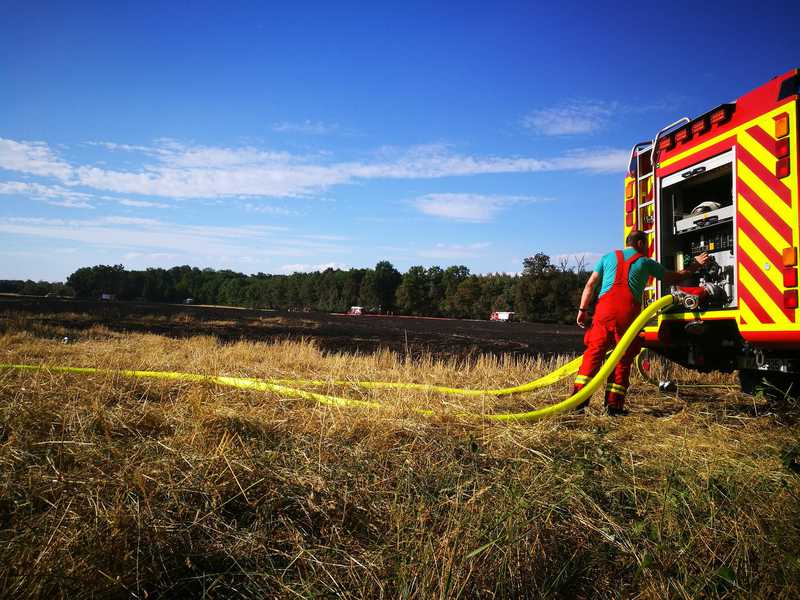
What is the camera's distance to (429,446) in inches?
120

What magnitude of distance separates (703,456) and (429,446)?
5.91 ft

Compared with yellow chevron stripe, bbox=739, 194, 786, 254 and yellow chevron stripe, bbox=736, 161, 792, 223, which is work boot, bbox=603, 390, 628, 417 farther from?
yellow chevron stripe, bbox=736, 161, 792, 223

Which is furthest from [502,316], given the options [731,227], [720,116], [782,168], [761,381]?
[782,168]

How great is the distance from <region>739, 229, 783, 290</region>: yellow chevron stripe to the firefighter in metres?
0.45

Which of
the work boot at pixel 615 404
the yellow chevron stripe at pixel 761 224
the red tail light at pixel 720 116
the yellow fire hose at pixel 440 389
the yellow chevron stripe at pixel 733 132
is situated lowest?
the work boot at pixel 615 404

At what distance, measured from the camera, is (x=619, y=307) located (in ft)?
15.3

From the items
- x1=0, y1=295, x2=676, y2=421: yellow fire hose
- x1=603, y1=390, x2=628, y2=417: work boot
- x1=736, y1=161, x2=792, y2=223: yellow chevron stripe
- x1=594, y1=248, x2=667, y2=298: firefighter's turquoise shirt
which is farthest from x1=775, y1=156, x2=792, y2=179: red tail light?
x1=603, y1=390, x2=628, y2=417: work boot

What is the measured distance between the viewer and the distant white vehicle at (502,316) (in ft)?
167

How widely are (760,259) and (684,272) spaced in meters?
0.65

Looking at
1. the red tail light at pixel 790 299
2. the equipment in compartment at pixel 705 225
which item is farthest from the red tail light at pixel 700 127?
the red tail light at pixel 790 299

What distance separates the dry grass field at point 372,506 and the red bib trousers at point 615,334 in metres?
0.78

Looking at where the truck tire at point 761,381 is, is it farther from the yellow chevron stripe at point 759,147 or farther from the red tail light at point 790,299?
the yellow chevron stripe at point 759,147

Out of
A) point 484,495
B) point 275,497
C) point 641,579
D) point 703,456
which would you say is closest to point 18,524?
point 275,497

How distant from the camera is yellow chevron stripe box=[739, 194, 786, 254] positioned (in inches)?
165
